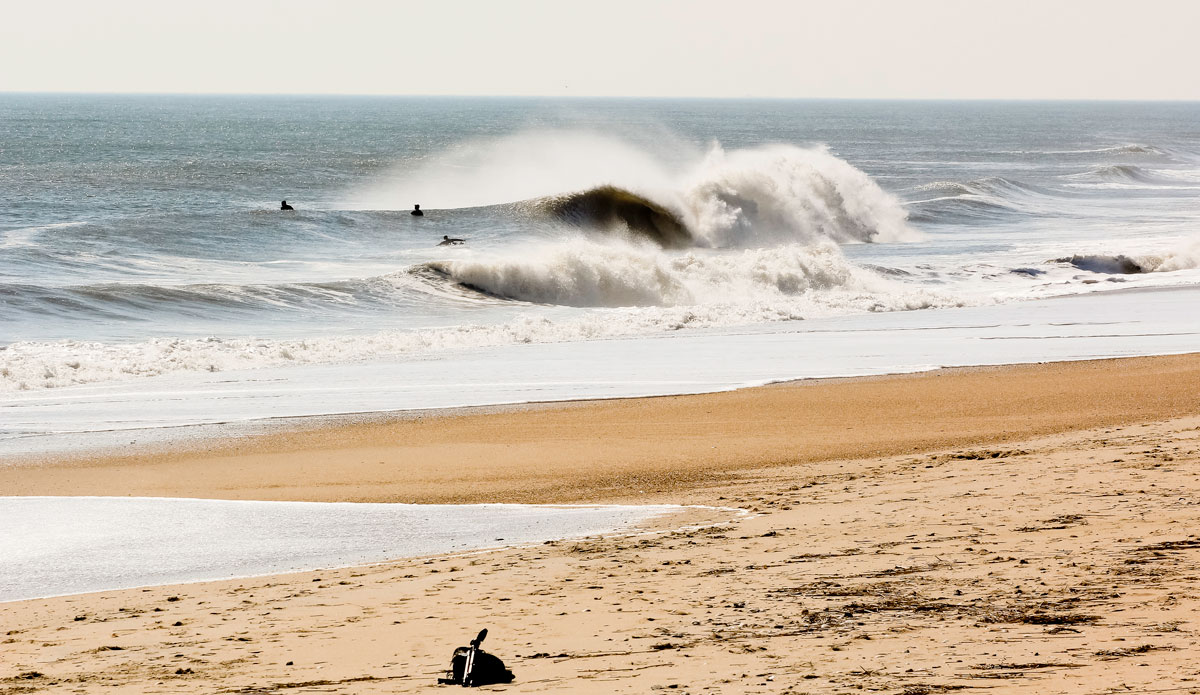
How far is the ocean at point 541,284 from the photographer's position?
15344 millimetres

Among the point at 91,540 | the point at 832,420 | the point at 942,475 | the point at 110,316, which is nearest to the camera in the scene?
the point at 91,540

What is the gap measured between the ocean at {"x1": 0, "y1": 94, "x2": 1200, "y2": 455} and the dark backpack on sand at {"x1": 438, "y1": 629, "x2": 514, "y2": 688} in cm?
785

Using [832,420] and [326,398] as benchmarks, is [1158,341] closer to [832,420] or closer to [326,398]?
[832,420]

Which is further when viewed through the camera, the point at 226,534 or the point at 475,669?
the point at 226,534

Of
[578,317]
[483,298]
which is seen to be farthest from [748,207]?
[578,317]

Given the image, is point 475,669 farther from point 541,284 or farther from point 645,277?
point 645,277

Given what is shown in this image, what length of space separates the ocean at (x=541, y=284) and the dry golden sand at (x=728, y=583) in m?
3.44

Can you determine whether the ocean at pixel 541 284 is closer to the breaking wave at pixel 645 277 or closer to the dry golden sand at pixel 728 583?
the breaking wave at pixel 645 277

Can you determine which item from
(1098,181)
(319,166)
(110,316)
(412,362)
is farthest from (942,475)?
(319,166)

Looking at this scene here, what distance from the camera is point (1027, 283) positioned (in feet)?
91.1

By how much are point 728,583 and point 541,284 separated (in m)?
20.2

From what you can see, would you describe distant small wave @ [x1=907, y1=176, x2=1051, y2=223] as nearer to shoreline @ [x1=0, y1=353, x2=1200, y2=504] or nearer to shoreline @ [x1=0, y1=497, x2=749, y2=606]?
shoreline @ [x1=0, y1=353, x2=1200, y2=504]

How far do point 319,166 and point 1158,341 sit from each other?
188ft

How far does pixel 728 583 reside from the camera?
6367 mm
